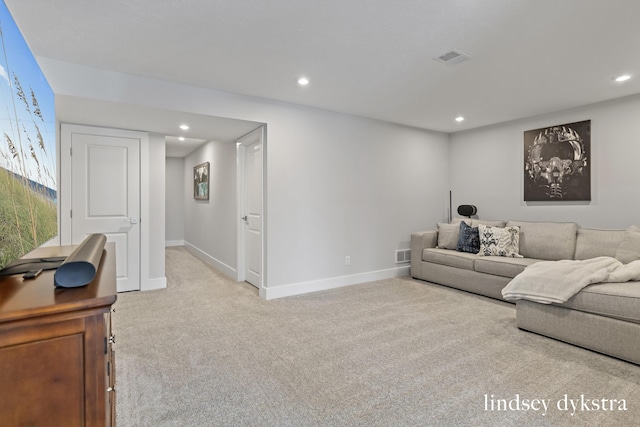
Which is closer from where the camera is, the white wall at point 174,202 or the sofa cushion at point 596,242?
the sofa cushion at point 596,242

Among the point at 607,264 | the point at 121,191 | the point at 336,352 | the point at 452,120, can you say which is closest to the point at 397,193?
the point at 452,120

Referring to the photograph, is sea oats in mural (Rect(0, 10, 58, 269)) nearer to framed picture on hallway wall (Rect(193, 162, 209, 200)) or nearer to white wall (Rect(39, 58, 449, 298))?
white wall (Rect(39, 58, 449, 298))

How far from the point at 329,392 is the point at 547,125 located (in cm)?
442

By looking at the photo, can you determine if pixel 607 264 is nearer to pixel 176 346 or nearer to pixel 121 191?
pixel 176 346

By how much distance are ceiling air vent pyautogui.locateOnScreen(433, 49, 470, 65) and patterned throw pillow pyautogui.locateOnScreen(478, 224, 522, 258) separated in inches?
92.4

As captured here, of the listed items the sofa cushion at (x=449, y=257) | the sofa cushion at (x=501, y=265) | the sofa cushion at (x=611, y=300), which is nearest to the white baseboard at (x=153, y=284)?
the sofa cushion at (x=449, y=257)

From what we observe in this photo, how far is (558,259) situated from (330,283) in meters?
2.69

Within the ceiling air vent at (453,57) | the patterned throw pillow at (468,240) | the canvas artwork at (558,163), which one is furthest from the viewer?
the patterned throw pillow at (468,240)

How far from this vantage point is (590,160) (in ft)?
13.0

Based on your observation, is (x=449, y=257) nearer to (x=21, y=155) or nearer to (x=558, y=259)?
(x=558, y=259)

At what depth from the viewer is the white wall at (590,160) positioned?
12.2ft

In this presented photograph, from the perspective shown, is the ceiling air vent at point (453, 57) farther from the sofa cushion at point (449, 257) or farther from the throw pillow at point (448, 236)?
the throw pillow at point (448, 236)

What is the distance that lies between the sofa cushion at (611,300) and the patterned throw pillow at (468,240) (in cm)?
172

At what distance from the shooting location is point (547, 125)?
A: 4352 millimetres
